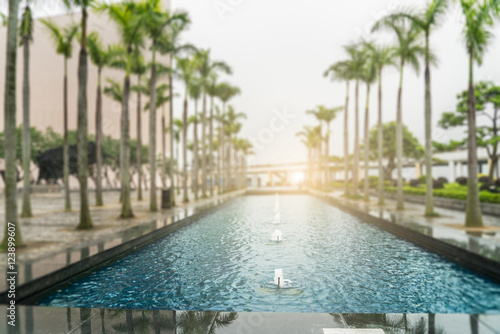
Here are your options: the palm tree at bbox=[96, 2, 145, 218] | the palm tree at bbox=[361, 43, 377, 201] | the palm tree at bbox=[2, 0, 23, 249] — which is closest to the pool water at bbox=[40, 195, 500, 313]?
the palm tree at bbox=[2, 0, 23, 249]

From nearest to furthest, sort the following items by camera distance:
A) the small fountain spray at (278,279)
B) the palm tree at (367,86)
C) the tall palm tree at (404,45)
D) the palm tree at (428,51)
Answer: the small fountain spray at (278,279), the palm tree at (428,51), the tall palm tree at (404,45), the palm tree at (367,86)

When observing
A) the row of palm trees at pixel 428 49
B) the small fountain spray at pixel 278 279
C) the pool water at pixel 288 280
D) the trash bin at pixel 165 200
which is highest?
the row of palm trees at pixel 428 49

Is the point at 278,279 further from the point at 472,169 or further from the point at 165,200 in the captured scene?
the point at 165,200

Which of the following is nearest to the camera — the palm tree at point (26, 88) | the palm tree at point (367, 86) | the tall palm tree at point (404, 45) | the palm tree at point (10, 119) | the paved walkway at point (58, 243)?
the paved walkway at point (58, 243)

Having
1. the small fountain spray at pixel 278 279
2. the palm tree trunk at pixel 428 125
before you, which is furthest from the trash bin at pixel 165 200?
the small fountain spray at pixel 278 279

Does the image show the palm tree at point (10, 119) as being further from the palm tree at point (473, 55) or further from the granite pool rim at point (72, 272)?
the palm tree at point (473, 55)

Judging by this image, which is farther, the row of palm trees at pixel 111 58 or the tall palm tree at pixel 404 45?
the tall palm tree at pixel 404 45

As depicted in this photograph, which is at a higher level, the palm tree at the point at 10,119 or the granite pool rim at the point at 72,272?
the palm tree at the point at 10,119

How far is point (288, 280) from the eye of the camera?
6.52 m

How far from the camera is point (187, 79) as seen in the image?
27141mm

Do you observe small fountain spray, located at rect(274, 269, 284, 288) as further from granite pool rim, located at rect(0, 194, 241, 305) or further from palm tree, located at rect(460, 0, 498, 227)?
palm tree, located at rect(460, 0, 498, 227)

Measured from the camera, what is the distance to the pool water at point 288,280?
212 inches

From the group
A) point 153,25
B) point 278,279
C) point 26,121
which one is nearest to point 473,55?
point 278,279

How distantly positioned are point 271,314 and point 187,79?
977 inches
